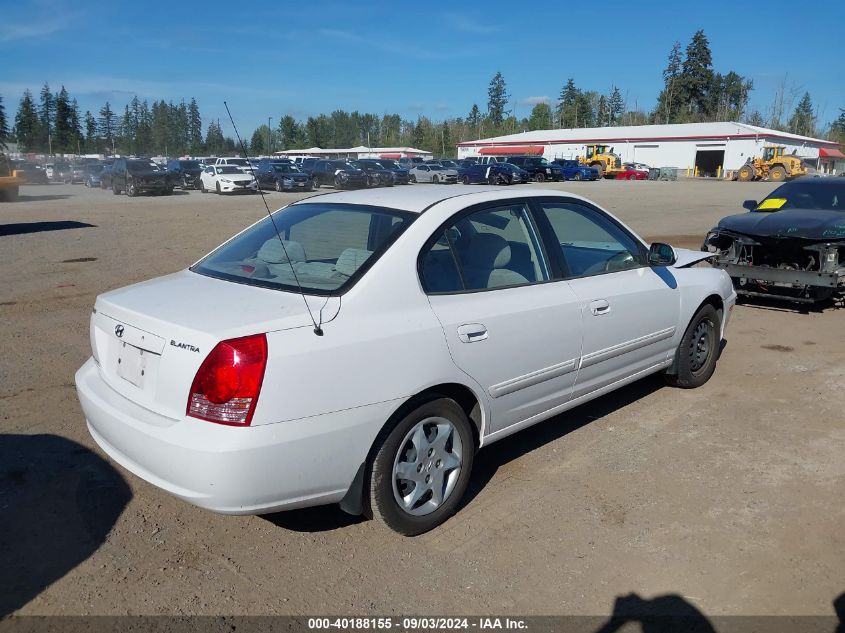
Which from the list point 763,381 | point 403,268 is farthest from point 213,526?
point 763,381

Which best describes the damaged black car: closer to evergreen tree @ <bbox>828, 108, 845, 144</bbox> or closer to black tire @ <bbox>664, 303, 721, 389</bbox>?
black tire @ <bbox>664, 303, 721, 389</bbox>

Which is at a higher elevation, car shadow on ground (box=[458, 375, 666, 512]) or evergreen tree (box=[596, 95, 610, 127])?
evergreen tree (box=[596, 95, 610, 127])

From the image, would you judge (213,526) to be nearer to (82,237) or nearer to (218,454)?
(218,454)

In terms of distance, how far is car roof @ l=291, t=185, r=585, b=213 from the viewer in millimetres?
3777

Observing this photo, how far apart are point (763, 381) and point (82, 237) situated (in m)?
14.0

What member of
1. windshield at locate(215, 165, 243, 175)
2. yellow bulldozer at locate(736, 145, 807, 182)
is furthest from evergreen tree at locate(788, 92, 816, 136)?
windshield at locate(215, 165, 243, 175)

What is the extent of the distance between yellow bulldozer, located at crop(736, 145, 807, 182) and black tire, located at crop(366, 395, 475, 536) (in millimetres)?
54491

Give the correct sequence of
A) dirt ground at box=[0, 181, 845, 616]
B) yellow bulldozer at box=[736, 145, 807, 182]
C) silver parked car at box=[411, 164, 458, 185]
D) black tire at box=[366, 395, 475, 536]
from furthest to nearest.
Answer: yellow bulldozer at box=[736, 145, 807, 182]
silver parked car at box=[411, 164, 458, 185]
black tire at box=[366, 395, 475, 536]
dirt ground at box=[0, 181, 845, 616]

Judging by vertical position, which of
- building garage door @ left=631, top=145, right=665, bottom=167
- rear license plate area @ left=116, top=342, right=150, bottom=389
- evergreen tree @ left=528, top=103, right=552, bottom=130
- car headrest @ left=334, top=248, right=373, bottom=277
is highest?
evergreen tree @ left=528, top=103, right=552, bottom=130

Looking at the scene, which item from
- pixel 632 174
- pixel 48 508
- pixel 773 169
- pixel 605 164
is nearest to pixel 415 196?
pixel 48 508

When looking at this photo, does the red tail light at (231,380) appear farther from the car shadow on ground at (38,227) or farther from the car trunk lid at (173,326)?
the car shadow on ground at (38,227)

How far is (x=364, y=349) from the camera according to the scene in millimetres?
3047

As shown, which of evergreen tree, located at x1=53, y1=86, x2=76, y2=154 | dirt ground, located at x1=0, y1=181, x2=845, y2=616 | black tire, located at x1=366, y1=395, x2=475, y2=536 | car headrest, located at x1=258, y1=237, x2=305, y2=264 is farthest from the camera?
evergreen tree, located at x1=53, y1=86, x2=76, y2=154

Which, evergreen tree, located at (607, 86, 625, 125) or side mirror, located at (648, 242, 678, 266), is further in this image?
evergreen tree, located at (607, 86, 625, 125)
